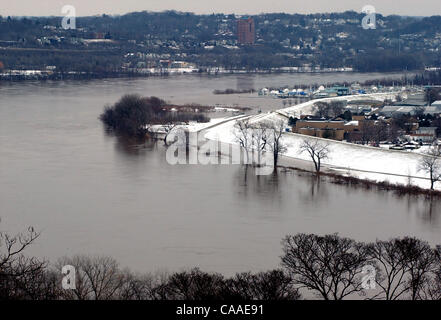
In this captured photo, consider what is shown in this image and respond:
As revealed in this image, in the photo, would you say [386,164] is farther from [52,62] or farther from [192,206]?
[52,62]

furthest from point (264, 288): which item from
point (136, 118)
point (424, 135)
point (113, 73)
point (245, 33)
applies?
point (245, 33)

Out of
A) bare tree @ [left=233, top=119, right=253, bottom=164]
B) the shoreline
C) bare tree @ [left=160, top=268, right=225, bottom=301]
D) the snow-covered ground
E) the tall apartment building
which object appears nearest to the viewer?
bare tree @ [left=160, top=268, right=225, bottom=301]

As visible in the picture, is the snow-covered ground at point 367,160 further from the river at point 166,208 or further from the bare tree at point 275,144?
the river at point 166,208

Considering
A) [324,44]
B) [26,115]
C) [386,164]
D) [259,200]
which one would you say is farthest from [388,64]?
[259,200]

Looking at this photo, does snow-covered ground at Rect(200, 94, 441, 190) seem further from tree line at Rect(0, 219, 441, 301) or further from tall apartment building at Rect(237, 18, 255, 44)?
tall apartment building at Rect(237, 18, 255, 44)

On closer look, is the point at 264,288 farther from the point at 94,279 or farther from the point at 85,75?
the point at 85,75

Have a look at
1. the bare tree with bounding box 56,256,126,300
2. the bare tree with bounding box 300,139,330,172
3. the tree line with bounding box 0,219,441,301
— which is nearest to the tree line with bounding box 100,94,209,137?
the bare tree with bounding box 300,139,330,172

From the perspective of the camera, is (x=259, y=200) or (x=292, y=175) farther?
(x=292, y=175)

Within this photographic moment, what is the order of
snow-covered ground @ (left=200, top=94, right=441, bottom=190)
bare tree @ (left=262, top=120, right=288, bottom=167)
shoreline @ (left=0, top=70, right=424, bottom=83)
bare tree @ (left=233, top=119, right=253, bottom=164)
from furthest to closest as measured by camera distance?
shoreline @ (left=0, top=70, right=424, bottom=83) → bare tree @ (left=233, top=119, right=253, bottom=164) → bare tree @ (left=262, top=120, right=288, bottom=167) → snow-covered ground @ (left=200, top=94, right=441, bottom=190)
